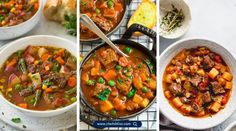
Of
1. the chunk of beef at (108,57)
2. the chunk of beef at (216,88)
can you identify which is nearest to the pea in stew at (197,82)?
the chunk of beef at (216,88)

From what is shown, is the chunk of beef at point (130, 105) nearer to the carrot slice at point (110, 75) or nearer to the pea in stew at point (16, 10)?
the carrot slice at point (110, 75)

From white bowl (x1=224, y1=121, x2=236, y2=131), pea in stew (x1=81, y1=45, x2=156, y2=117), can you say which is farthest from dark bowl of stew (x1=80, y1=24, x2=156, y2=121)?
white bowl (x1=224, y1=121, x2=236, y2=131)

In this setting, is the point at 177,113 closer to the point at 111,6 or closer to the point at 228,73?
the point at 228,73

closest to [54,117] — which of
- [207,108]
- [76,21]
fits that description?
[76,21]

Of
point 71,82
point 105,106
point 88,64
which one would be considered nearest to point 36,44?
point 71,82

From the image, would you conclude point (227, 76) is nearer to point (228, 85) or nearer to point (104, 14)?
point (228, 85)

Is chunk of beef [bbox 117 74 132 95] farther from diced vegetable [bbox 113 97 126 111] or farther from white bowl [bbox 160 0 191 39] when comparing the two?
white bowl [bbox 160 0 191 39]
